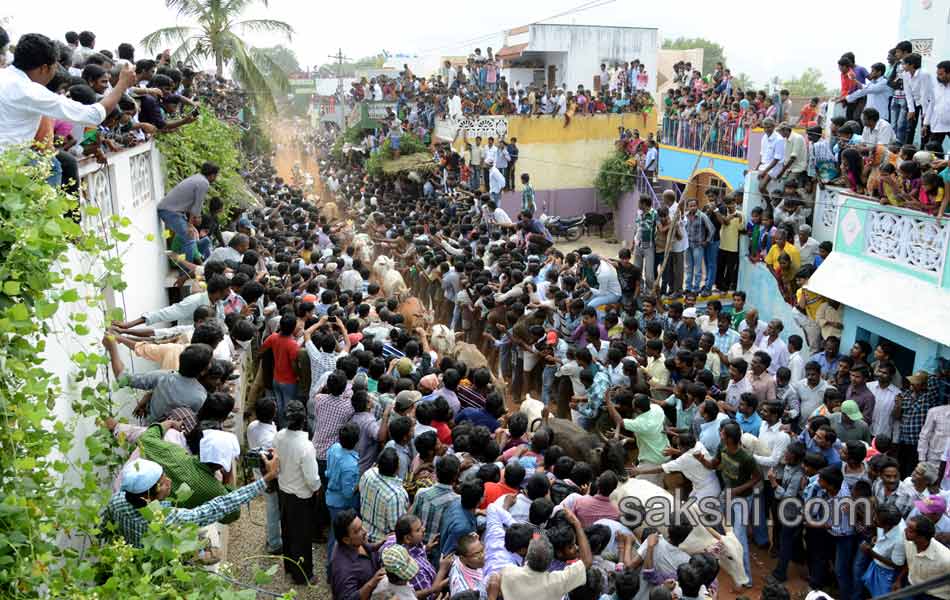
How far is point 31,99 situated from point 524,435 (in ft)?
14.2

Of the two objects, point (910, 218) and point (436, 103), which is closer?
point (910, 218)

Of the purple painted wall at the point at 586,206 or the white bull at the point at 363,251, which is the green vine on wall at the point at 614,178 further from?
the white bull at the point at 363,251

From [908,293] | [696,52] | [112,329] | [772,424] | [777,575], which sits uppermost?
[696,52]

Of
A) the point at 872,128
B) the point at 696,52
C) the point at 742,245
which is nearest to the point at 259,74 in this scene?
the point at 742,245

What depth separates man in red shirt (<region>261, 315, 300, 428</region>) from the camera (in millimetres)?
7867

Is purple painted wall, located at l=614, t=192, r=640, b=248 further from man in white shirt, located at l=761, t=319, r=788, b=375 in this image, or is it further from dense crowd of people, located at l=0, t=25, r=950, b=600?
man in white shirt, located at l=761, t=319, r=788, b=375

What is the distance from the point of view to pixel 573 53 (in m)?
29.9

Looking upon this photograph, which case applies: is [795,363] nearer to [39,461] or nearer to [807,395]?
[807,395]

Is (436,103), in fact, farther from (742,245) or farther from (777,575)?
(777,575)

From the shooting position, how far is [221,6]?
71.6ft

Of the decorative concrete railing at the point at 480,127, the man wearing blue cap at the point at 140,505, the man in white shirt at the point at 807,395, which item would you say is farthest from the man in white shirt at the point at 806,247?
the decorative concrete railing at the point at 480,127

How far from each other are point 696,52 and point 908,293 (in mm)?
37020

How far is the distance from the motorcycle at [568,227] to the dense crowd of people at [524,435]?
1305cm

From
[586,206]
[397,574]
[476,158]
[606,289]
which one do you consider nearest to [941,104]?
[606,289]
